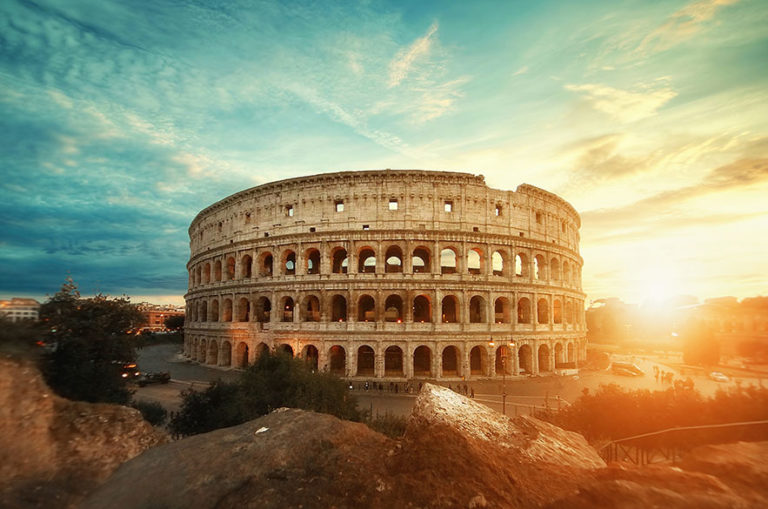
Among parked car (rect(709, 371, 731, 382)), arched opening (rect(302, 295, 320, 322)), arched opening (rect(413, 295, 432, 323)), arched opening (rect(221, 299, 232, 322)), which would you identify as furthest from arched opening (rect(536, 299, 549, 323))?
arched opening (rect(221, 299, 232, 322))

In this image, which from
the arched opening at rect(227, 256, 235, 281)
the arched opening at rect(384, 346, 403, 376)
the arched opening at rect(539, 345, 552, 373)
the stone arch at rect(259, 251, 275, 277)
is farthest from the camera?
the arched opening at rect(227, 256, 235, 281)

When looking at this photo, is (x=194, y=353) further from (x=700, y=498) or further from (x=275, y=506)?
(x=700, y=498)

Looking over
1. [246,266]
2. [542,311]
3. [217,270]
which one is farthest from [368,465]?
[217,270]

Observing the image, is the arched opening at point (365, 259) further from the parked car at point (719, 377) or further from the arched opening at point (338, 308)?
the parked car at point (719, 377)

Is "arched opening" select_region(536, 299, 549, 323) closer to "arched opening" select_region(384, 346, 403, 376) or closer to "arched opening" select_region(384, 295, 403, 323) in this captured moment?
"arched opening" select_region(384, 295, 403, 323)

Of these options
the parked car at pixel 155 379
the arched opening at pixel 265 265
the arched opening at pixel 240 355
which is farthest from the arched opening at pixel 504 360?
the parked car at pixel 155 379
